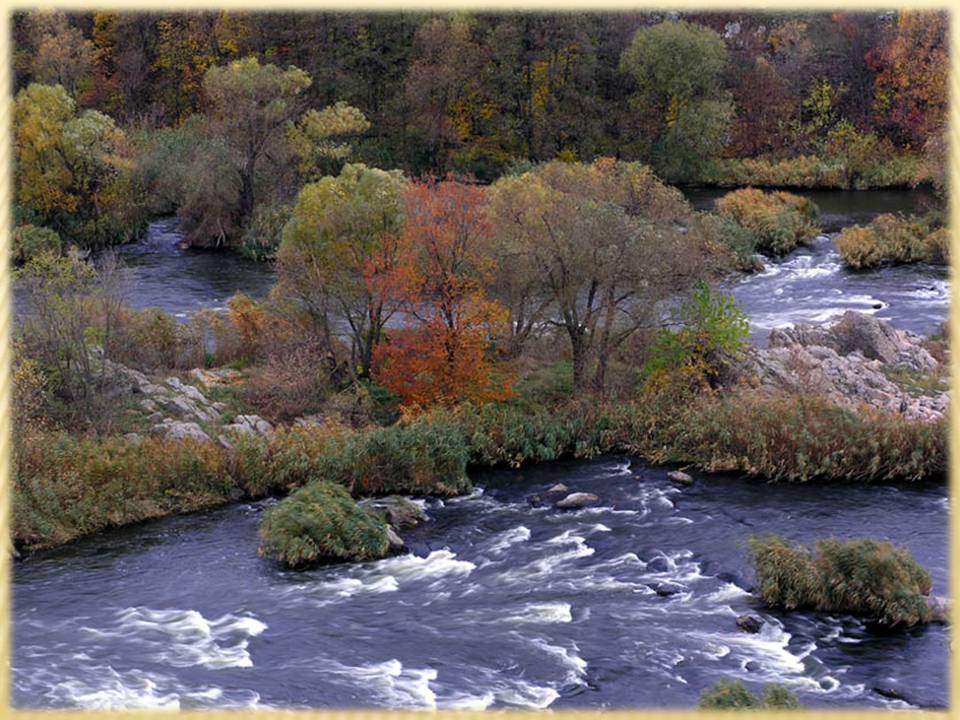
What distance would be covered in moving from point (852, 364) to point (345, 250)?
15694 mm

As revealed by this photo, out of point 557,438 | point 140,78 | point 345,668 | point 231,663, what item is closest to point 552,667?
point 345,668

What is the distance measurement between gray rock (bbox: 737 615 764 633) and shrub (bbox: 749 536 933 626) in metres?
0.84

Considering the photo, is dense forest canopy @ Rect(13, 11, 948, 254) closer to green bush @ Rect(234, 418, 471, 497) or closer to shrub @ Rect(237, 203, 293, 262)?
shrub @ Rect(237, 203, 293, 262)

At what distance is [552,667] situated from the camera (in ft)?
69.6

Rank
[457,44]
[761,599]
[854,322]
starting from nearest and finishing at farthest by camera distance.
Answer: [761,599]
[854,322]
[457,44]

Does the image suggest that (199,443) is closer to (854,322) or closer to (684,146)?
(854,322)

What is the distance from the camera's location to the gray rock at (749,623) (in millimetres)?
22531

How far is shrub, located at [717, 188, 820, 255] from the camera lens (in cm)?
5262

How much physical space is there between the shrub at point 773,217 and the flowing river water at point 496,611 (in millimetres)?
23947

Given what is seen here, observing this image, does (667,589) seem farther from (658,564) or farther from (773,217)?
(773,217)

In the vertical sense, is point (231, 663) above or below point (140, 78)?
below

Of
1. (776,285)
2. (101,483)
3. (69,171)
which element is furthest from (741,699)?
(69,171)

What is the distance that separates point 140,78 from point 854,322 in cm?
4568

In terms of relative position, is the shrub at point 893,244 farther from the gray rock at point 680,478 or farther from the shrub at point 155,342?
the shrub at point 155,342
